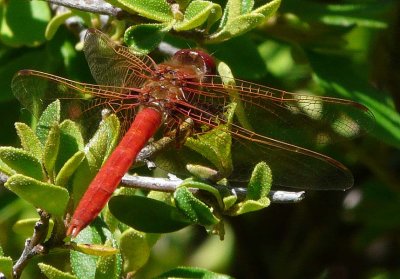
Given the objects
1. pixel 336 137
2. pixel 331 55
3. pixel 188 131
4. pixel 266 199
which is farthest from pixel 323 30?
pixel 266 199

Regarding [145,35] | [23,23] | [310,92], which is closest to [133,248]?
[145,35]

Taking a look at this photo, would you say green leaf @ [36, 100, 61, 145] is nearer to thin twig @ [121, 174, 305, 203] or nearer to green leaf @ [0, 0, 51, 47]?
thin twig @ [121, 174, 305, 203]

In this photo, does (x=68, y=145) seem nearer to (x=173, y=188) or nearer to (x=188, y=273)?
(x=173, y=188)

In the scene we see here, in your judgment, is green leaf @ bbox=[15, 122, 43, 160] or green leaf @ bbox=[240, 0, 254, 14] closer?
green leaf @ bbox=[15, 122, 43, 160]

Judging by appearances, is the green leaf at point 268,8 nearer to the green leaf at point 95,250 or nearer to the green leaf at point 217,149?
the green leaf at point 217,149

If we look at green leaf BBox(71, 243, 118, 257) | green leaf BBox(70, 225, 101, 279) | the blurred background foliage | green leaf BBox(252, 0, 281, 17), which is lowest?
the blurred background foliage

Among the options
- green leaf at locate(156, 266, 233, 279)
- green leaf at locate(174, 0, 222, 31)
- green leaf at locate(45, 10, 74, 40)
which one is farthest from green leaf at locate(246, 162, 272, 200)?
green leaf at locate(45, 10, 74, 40)
